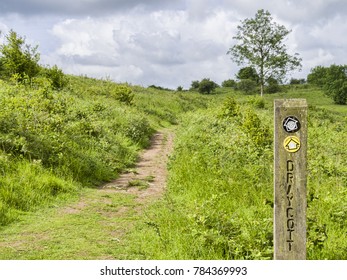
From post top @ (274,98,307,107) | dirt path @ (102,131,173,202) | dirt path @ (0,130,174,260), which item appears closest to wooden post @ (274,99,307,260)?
post top @ (274,98,307,107)

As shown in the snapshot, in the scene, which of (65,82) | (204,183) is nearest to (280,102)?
(204,183)

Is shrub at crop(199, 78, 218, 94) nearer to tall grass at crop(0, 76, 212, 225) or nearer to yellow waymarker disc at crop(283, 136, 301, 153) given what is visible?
tall grass at crop(0, 76, 212, 225)

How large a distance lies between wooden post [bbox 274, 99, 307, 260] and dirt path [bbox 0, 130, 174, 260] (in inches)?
103

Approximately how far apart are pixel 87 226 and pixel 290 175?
452cm

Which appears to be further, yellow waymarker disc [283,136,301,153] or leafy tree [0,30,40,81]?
leafy tree [0,30,40,81]

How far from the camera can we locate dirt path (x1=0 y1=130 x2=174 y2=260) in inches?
246

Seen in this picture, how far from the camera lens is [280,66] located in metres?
53.7

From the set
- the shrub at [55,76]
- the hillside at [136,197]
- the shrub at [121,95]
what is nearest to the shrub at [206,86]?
the shrub at [121,95]

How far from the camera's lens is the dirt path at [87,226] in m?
6.24

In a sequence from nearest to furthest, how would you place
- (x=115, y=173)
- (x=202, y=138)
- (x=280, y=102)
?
(x=280, y=102) → (x=115, y=173) → (x=202, y=138)

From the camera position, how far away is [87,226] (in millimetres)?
7520

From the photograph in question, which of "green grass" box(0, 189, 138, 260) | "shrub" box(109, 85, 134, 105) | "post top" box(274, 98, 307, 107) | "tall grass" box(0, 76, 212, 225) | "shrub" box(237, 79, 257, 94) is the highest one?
"shrub" box(237, 79, 257, 94)

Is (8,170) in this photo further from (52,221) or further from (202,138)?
(202,138)

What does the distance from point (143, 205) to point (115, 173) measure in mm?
3460
